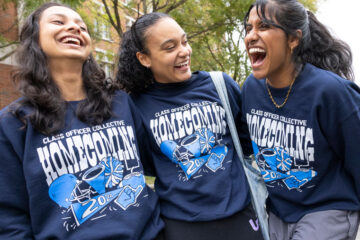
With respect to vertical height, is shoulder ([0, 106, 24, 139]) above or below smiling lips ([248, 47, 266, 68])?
below

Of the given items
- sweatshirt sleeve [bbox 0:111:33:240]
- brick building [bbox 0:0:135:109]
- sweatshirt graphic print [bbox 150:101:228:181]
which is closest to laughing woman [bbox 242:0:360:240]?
sweatshirt graphic print [bbox 150:101:228:181]

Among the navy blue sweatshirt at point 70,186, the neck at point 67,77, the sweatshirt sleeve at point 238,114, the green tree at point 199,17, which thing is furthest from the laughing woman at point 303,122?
the green tree at point 199,17

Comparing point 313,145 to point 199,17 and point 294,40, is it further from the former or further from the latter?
point 199,17

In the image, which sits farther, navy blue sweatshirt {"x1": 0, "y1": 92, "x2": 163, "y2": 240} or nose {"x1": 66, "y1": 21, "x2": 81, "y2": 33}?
nose {"x1": 66, "y1": 21, "x2": 81, "y2": 33}

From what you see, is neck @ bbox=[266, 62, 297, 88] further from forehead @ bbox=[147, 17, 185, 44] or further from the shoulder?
the shoulder

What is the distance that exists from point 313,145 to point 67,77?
1615mm

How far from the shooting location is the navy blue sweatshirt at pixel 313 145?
174cm

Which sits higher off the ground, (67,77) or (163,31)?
(163,31)

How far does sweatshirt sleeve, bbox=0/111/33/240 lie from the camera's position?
155cm

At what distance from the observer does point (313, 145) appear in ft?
6.00

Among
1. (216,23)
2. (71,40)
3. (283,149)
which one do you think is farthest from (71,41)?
(216,23)

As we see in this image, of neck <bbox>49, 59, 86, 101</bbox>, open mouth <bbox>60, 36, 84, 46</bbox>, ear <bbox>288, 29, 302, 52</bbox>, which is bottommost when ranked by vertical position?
neck <bbox>49, 59, 86, 101</bbox>

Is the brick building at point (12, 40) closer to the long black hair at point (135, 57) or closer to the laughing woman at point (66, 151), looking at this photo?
the long black hair at point (135, 57)

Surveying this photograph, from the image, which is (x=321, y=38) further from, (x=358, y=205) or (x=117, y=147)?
(x=117, y=147)
